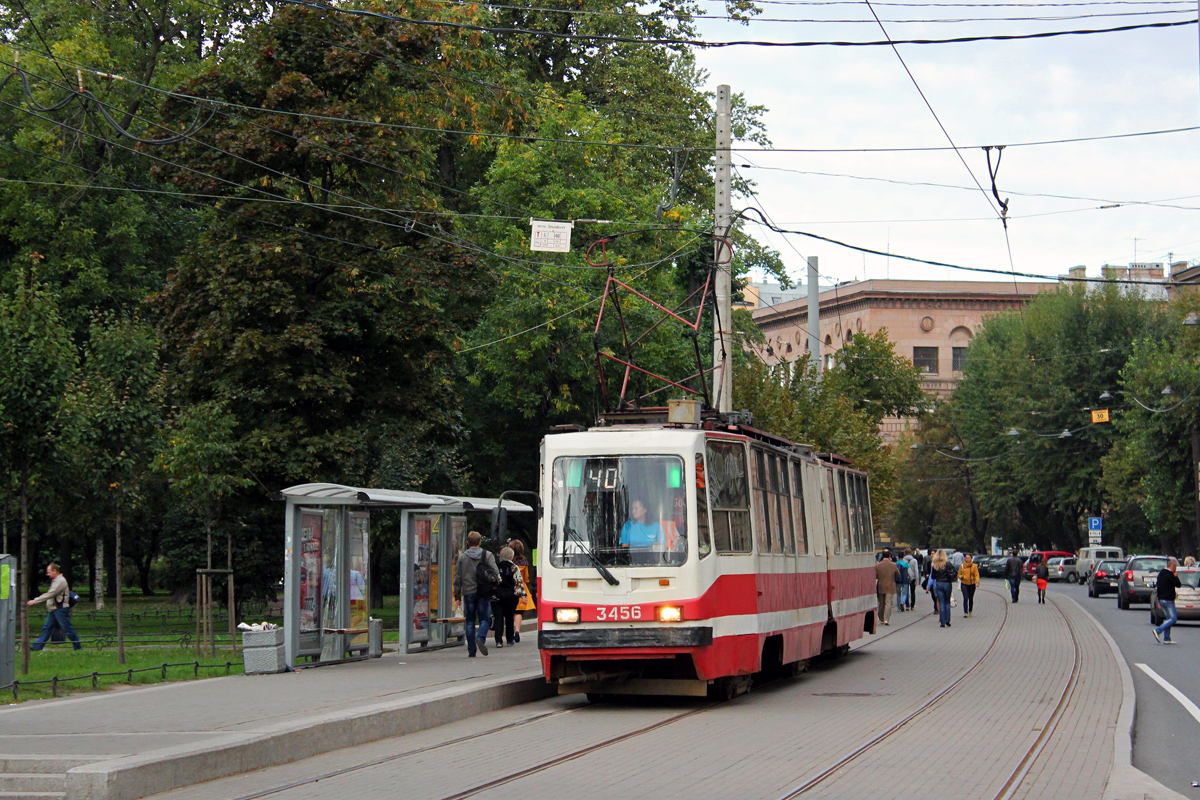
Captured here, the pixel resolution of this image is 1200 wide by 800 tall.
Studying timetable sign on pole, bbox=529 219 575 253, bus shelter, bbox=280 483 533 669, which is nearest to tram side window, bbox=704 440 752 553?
bus shelter, bbox=280 483 533 669

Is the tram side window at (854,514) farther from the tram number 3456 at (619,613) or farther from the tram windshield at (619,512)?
the tram number 3456 at (619,613)

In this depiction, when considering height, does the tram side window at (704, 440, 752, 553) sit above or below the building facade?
below

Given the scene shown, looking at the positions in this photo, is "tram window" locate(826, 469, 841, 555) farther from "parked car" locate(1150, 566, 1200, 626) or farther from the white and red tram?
"parked car" locate(1150, 566, 1200, 626)

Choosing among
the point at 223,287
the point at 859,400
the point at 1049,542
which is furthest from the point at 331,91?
the point at 1049,542

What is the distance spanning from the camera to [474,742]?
39.5 ft

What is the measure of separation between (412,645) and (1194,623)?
22805 millimetres

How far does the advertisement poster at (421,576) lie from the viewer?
20734mm

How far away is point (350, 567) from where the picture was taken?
19.3 m

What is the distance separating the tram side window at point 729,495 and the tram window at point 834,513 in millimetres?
4992

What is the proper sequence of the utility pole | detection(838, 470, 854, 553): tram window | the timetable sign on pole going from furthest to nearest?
the timetable sign on pole < the utility pole < detection(838, 470, 854, 553): tram window

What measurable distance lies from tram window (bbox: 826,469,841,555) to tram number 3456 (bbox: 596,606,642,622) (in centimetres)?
684

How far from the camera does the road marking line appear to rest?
1524cm

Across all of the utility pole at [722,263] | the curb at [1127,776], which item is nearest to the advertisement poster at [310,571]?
the utility pole at [722,263]

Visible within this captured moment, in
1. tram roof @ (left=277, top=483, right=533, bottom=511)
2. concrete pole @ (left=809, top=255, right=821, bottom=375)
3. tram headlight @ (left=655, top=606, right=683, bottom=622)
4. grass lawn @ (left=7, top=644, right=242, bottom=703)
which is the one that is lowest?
grass lawn @ (left=7, top=644, right=242, bottom=703)
